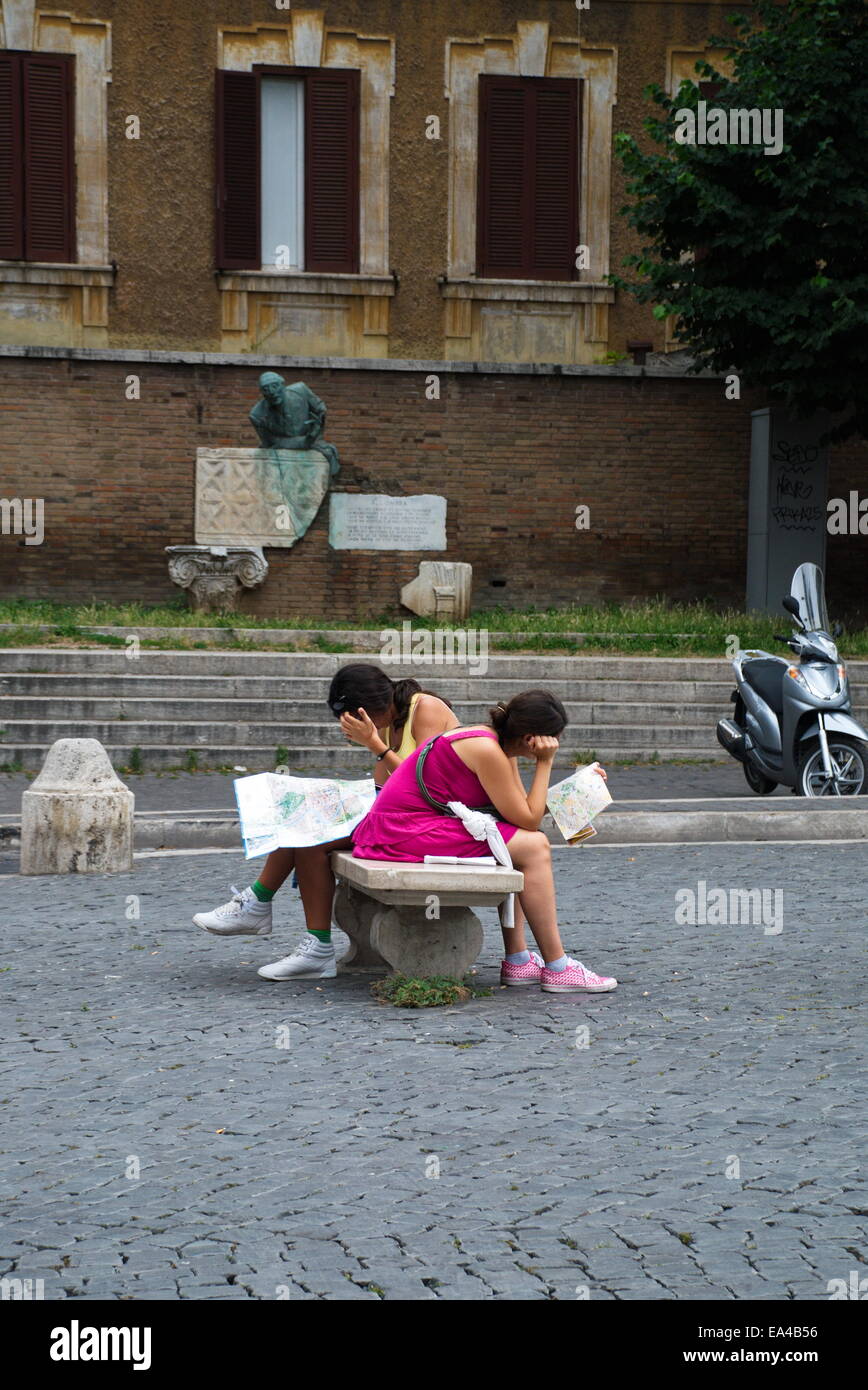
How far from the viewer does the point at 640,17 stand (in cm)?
2345

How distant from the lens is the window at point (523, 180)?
2328cm

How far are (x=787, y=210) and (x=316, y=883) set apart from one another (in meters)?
13.1

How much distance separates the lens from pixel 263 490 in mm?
20656

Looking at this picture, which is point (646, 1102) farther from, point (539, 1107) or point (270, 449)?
point (270, 449)

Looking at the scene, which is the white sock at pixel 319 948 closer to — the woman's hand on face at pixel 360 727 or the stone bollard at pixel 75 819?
the woman's hand on face at pixel 360 727

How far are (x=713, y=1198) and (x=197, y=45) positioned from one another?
21.4 m

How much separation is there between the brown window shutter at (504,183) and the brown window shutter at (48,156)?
5.41m

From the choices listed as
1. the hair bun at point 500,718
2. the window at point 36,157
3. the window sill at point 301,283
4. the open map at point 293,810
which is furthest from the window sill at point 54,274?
the hair bun at point 500,718

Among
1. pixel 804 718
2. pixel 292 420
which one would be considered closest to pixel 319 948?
pixel 804 718

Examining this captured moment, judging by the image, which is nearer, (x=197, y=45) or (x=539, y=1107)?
(x=539, y=1107)

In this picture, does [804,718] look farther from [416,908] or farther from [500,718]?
[416,908]

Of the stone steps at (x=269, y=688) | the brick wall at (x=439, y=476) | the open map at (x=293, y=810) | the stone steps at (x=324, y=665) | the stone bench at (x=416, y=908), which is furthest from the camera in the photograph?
the brick wall at (x=439, y=476)

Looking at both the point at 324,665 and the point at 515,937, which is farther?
the point at 324,665

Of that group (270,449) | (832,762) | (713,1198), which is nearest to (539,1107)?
(713,1198)
